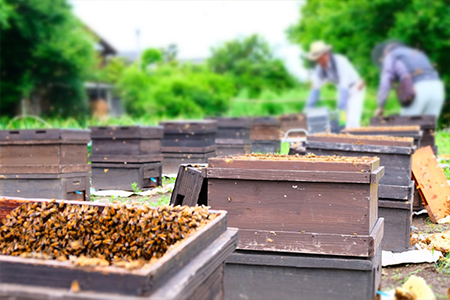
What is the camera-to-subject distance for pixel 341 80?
55.5 feet

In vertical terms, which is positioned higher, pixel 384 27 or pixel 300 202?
pixel 384 27

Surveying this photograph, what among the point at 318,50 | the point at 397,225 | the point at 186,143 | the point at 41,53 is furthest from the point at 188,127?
the point at 41,53

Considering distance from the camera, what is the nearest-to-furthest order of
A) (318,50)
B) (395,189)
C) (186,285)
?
(186,285) → (395,189) → (318,50)

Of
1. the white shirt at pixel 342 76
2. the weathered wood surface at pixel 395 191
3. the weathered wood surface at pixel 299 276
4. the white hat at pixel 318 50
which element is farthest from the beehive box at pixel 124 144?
the white shirt at pixel 342 76

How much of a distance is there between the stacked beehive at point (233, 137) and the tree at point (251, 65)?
27.5 m

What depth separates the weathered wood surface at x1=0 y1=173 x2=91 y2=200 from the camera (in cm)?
541

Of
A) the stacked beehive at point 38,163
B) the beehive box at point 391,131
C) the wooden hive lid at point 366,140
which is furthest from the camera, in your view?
the beehive box at point 391,131

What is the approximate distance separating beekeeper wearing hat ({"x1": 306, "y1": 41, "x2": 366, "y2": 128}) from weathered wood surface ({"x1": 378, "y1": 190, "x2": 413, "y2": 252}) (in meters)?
12.4

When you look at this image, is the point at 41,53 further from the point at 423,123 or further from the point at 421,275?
the point at 421,275

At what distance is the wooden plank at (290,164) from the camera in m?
2.96

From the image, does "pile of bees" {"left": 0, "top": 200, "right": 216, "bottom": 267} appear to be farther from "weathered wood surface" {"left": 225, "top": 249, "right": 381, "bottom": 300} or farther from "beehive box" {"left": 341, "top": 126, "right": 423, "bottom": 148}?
"beehive box" {"left": 341, "top": 126, "right": 423, "bottom": 148}

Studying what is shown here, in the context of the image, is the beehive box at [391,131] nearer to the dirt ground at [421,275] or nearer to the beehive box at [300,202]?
the dirt ground at [421,275]

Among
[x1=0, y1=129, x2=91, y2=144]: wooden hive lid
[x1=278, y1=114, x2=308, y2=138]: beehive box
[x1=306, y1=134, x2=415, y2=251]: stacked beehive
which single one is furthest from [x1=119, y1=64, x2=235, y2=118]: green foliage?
[x1=306, y1=134, x2=415, y2=251]: stacked beehive

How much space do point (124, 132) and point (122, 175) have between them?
63 centimetres
